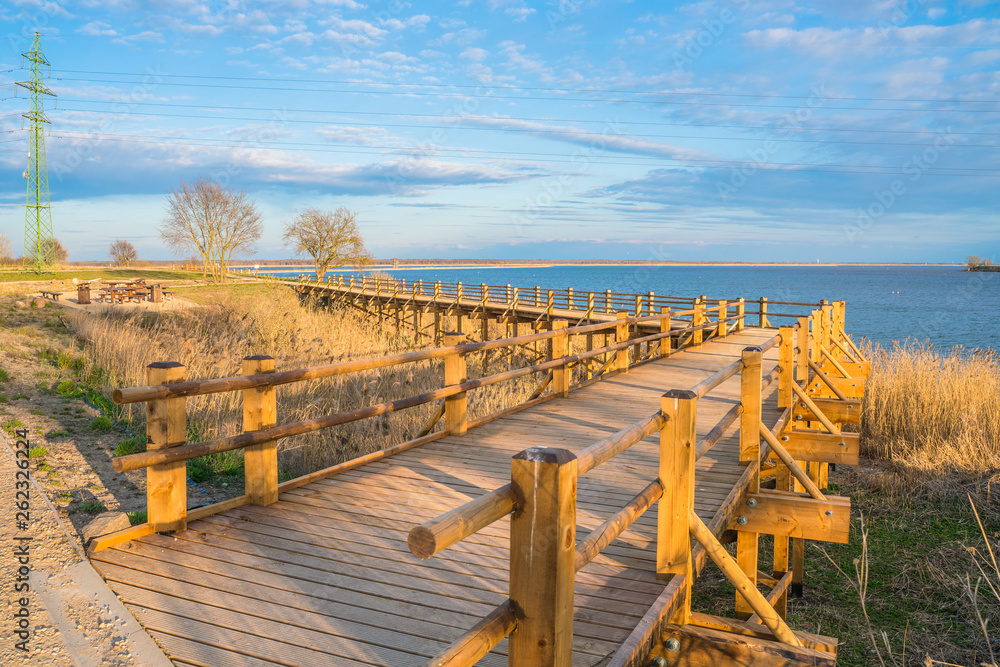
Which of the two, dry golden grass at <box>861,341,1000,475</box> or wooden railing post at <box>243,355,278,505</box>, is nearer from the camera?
wooden railing post at <box>243,355,278,505</box>

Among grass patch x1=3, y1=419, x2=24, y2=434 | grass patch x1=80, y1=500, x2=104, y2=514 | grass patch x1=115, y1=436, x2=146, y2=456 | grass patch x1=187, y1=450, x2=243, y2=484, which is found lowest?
grass patch x1=187, y1=450, x2=243, y2=484

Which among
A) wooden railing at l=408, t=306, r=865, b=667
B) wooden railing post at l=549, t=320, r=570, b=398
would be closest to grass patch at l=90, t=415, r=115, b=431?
wooden railing post at l=549, t=320, r=570, b=398

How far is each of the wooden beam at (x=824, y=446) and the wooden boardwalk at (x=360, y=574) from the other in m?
1.59

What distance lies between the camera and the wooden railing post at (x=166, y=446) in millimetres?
3498

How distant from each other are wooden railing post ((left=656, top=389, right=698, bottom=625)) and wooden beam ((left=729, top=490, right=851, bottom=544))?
1.70m

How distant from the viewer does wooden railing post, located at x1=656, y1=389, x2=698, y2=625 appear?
2.76 m

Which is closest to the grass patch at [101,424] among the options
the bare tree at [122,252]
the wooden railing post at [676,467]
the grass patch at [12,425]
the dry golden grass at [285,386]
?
the dry golden grass at [285,386]

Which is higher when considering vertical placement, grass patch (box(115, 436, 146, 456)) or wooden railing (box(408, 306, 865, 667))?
wooden railing (box(408, 306, 865, 667))

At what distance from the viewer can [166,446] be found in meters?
3.57

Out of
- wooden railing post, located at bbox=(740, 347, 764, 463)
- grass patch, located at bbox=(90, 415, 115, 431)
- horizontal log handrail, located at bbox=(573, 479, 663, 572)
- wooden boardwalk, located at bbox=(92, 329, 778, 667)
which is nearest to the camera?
horizontal log handrail, located at bbox=(573, 479, 663, 572)

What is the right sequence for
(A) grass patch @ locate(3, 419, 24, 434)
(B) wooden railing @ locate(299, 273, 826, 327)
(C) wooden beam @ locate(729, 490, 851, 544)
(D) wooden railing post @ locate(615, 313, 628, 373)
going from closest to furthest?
(C) wooden beam @ locate(729, 490, 851, 544), (A) grass patch @ locate(3, 419, 24, 434), (D) wooden railing post @ locate(615, 313, 628, 373), (B) wooden railing @ locate(299, 273, 826, 327)

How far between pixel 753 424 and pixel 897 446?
27.3 ft

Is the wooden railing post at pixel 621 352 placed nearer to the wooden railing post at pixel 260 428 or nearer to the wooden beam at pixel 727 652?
the wooden railing post at pixel 260 428

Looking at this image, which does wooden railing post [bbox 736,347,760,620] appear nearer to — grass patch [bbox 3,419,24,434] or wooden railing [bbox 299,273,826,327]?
grass patch [bbox 3,419,24,434]
